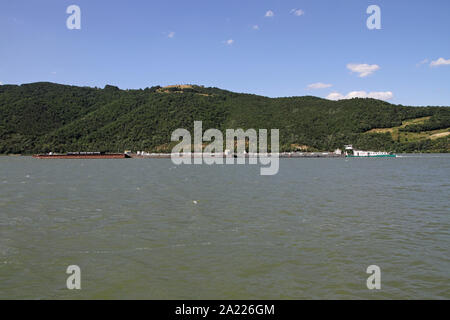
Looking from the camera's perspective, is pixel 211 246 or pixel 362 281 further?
pixel 211 246

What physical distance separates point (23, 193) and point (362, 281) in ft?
126

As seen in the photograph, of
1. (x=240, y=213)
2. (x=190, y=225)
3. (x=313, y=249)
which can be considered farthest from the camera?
(x=240, y=213)

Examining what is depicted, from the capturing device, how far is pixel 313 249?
674 inches

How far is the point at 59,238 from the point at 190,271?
9247 millimetres

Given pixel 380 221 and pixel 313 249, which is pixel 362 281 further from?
pixel 380 221

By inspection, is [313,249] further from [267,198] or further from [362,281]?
[267,198]

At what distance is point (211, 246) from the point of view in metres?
17.7
